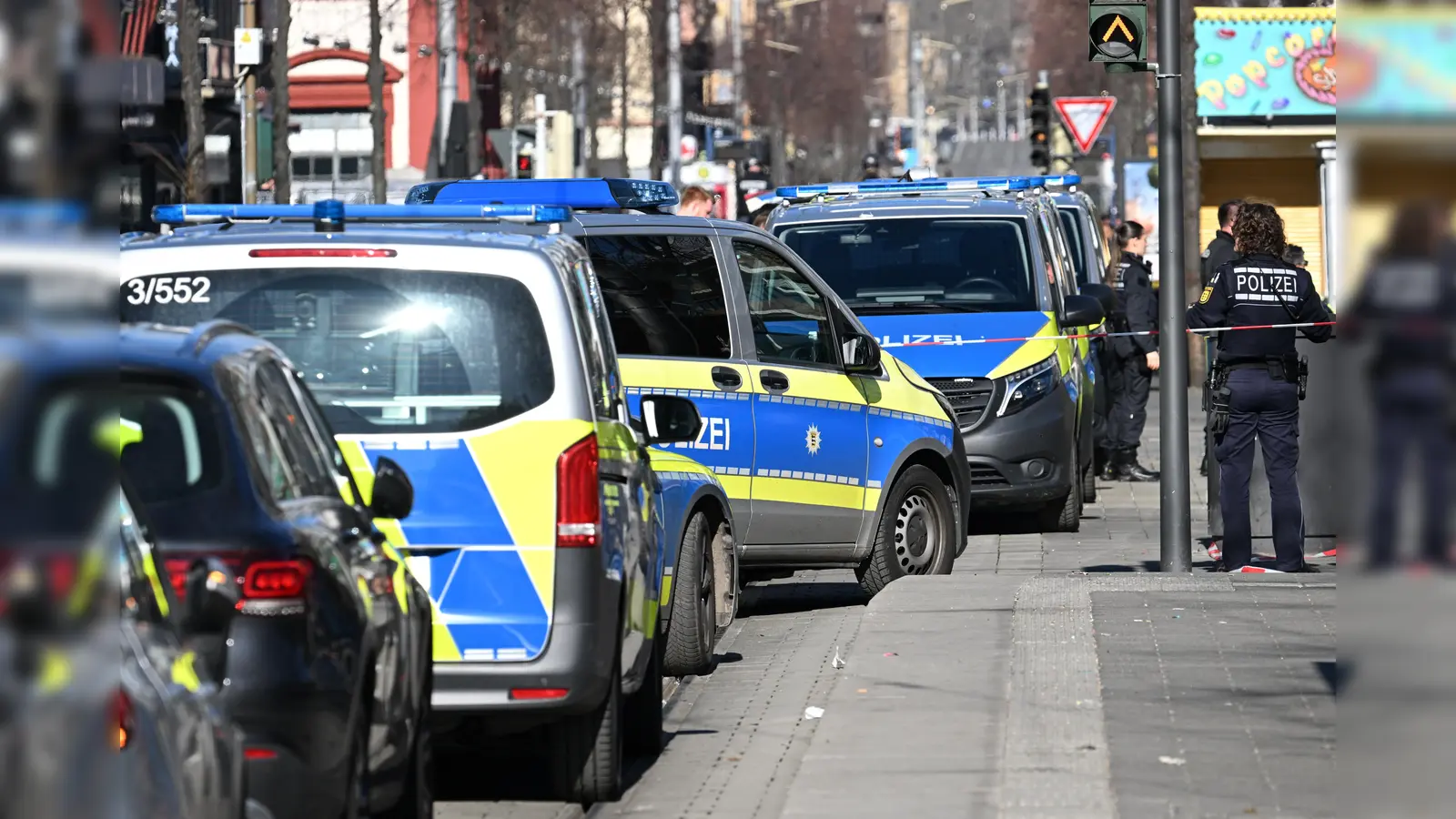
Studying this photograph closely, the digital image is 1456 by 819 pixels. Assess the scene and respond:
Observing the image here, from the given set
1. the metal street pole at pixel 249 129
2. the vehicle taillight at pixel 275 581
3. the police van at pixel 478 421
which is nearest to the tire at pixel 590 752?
the police van at pixel 478 421

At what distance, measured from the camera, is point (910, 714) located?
26.1 feet

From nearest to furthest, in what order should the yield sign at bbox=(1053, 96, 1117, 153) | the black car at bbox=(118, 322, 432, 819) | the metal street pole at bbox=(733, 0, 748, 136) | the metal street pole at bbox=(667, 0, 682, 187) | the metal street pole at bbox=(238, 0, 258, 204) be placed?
the black car at bbox=(118, 322, 432, 819) < the metal street pole at bbox=(238, 0, 258, 204) < the yield sign at bbox=(1053, 96, 1117, 153) < the metal street pole at bbox=(667, 0, 682, 187) < the metal street pole at bbox=(733, 0, 748, 136)

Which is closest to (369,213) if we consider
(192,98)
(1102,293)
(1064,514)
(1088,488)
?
(1064,514)

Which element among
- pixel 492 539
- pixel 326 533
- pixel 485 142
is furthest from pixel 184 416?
pixel 485 142

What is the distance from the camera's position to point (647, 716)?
797 centimetres

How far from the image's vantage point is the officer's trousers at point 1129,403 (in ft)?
63.4

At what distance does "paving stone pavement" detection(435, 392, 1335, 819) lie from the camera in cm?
671

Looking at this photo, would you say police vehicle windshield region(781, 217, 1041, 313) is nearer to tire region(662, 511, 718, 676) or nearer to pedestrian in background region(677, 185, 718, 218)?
pedestrian in background region(677, 185, 718, 218)

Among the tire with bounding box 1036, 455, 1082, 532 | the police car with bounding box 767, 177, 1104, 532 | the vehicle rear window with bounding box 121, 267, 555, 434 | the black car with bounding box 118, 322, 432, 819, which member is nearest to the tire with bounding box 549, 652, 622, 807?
the vehicle rear window with bounding box 121, 267, 555, 434

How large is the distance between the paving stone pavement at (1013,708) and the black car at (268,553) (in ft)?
5.32

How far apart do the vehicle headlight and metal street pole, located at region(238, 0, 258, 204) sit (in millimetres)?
13099

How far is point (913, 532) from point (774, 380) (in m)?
1.53

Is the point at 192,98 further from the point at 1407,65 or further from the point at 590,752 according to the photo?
the point at 1407,65

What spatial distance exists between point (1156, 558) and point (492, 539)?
771 centimetres
